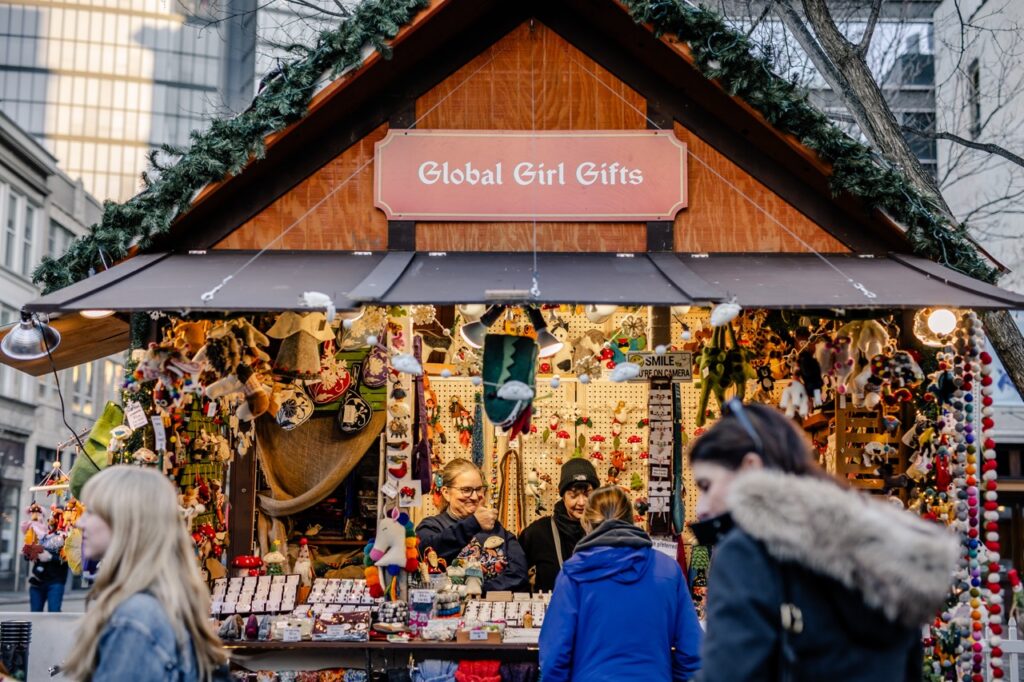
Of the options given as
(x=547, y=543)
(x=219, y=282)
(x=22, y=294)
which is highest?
(x=22, y=294)

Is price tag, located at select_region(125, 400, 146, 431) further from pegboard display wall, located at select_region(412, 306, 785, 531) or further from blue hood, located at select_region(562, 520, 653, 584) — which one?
blue hood, located at select_region(562, 520, 653, 584)

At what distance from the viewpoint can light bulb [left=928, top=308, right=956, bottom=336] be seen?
716cm

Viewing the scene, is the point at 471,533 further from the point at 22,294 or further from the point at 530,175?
the point at 22,294

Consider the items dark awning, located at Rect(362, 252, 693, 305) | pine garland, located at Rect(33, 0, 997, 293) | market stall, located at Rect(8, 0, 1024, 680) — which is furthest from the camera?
pine garland, located at Rect(33, 0, 997, 293)

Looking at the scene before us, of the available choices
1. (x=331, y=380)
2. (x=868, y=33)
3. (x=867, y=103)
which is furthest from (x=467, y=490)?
(x=868, y=33)

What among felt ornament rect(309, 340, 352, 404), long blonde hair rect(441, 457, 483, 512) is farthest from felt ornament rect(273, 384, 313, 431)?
A: long blonde hair rect(441, 457, 483, 512)

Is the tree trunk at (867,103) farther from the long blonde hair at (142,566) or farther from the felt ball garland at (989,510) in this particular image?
the long blonde hair at (142,566)

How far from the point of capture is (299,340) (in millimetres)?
8242

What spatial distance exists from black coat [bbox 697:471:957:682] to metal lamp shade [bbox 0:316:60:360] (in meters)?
5.61

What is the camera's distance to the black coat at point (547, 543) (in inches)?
347

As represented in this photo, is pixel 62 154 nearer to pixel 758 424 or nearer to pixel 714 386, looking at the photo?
pixel 714 386

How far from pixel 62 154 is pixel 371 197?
47.8 meters

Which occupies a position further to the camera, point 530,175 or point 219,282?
point 530,175

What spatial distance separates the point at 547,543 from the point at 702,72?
154 inches
